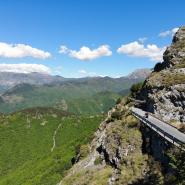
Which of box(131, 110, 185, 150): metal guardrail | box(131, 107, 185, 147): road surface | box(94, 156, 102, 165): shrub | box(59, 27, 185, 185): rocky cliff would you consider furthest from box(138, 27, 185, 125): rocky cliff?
box(94, 156, 102, 165): shrub

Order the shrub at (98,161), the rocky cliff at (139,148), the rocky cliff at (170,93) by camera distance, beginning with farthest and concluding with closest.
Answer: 1. the shrub at (98,161)
2. the rocky cliff at (170,93)
3. the rocky cliff at (139,148)

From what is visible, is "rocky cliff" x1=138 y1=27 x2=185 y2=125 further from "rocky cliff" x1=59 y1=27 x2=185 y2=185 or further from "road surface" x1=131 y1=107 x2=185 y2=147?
"road surface" x1=131 y1=107 x2=185 y2=147

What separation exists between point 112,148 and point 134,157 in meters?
8.33

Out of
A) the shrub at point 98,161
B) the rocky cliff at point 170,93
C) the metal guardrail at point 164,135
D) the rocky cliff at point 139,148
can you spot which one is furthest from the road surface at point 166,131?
the shrub at point 98,161

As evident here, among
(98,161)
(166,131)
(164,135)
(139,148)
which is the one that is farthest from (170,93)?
(164,135)

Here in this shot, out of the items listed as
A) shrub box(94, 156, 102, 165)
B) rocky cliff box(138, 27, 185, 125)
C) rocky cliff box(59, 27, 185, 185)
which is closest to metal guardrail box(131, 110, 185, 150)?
Result: rocky cliff box(59, 27, 185, 185)

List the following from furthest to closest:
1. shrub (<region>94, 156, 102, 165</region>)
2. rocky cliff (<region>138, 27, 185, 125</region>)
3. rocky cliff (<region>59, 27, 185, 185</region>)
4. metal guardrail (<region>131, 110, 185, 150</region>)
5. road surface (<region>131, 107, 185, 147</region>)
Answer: shrub (<region>94, 156, 102, 165</region>) → rocky cliff (<region>138, 27, 185, 125</region>) → rocky cliff (<region>59, 27, 185, 185</region>) → road surface (<region>131, 107, 185, 147</region>) → metal guardrail (<region>131, 110, 185, 150</region>)

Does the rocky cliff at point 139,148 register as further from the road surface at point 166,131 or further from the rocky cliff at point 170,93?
the road surface at point 166,131

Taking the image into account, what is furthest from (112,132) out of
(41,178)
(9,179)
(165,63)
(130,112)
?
(9,179)

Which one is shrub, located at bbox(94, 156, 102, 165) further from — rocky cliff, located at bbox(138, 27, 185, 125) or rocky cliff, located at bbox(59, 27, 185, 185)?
rocky cliff, located at bbox(138, 27, 185, 125)

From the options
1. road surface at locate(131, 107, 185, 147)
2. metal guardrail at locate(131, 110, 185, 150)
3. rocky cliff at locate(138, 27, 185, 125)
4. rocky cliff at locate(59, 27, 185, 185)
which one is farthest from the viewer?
A: rocky cliff at locate(138, 27, 185, 125)

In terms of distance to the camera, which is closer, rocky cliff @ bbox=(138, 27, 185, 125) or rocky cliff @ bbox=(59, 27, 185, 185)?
rocky cliff @ bbox=(59, 27, 185, 185)

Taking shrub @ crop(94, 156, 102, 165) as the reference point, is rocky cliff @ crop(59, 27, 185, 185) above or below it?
above

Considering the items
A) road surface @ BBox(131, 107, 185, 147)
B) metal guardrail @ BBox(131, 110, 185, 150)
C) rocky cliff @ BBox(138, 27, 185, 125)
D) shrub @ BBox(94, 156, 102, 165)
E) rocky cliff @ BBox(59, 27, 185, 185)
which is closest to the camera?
metal guardrail @ BBox(131, 110, 185, 150)
